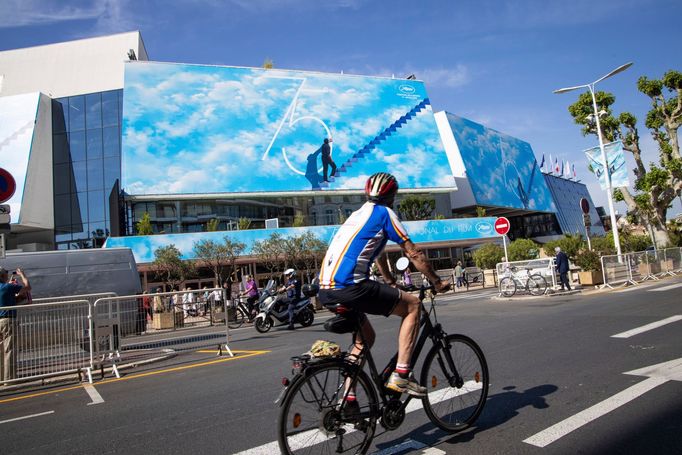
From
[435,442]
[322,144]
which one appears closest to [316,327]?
[435,442]

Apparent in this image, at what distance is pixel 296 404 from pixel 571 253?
1919cm

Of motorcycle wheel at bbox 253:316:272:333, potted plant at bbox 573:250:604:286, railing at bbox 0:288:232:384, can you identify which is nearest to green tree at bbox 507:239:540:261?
potted plant at bbox 573:250:604:286

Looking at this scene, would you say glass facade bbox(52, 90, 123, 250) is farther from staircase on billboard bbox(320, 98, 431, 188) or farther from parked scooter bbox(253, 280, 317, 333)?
parked scooter bbox(253, 280, 317, 333)

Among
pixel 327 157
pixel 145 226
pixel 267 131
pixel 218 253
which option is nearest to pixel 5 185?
pixel 218 253

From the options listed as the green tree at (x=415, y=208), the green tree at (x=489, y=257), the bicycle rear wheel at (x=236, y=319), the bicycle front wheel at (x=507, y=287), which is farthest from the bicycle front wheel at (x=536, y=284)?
the green tree at (x=415, y=208)

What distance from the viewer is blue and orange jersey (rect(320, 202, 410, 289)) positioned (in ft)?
10.2

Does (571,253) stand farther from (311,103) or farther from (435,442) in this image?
(311,103)

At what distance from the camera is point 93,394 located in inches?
244

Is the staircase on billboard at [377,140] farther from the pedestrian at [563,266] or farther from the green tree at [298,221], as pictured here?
the pedestrian at [563,266]

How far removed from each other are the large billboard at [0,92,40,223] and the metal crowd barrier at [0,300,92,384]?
1450 inches

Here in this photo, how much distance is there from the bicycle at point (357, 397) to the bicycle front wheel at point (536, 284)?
1335 cm

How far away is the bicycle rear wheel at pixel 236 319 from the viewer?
15703 mm

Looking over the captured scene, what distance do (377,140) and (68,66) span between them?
3234cm

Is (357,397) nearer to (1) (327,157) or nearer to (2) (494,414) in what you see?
(2) (494,414)
